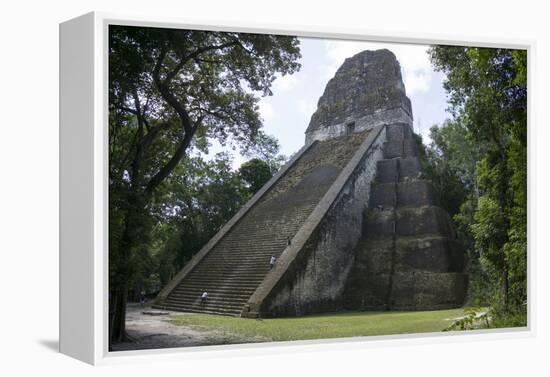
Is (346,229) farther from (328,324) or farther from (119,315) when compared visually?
(119,315)

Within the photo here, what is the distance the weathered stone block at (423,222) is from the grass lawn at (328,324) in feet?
3.26

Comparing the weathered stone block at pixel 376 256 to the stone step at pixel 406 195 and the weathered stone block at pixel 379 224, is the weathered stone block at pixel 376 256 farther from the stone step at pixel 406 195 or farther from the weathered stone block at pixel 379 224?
the stone step at pixel 406 195

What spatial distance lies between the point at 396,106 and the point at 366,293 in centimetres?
239

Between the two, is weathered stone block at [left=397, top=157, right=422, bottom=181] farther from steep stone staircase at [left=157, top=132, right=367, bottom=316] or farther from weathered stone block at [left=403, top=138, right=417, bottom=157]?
steep stone staircase at [left=157, top=132, right=367, bottom=316]

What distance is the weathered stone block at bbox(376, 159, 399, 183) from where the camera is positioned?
10609 mm

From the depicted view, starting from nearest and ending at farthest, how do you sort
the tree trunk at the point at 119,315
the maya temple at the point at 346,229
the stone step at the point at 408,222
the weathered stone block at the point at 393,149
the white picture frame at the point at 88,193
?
1. the white picture frame at the point at 88,193
2. the tree trunk at the point at 119,315
3. the maya temple at the point at 346,229
4. the stone step at the point at 408,222
5. the weathered stone block at the point at 393,149

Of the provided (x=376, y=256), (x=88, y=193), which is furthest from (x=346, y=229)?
(x=88, y=193)

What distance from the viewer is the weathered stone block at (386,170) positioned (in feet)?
34.8

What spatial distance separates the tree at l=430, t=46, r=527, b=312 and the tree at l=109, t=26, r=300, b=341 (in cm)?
255

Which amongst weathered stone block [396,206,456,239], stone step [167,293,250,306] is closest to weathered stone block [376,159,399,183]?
weathered stone block [396,206,456,239]

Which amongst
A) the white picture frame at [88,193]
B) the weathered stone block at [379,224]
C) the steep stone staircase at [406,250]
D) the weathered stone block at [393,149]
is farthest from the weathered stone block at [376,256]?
the weathered stone block at [393,149]

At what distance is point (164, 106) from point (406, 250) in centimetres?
360

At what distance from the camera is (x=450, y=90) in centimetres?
1004

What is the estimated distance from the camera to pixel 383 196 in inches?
412
